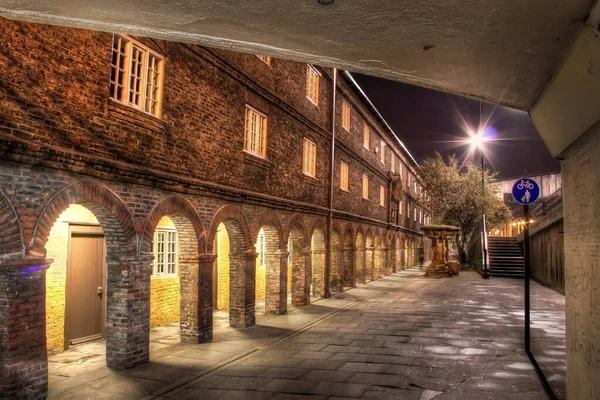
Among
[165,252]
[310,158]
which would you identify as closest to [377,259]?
[310,158]

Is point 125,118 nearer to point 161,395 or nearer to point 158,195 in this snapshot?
point 158,195

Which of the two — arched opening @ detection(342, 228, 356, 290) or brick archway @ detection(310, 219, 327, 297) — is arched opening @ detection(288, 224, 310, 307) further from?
arched opening @ detection(342, 228, 356, 290)

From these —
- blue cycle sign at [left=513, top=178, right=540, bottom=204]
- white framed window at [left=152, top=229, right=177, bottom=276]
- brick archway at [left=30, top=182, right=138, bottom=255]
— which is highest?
blue cycle sign at [left=513, top=178, right=540, bottom=204]

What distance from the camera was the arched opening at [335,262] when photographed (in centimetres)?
1892

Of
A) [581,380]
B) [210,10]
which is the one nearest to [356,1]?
[210,10]

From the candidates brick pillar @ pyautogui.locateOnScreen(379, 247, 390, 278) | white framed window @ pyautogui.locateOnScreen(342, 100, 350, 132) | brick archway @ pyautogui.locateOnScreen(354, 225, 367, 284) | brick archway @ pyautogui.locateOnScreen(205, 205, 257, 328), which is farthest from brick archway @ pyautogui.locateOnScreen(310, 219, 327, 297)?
brick pillar @ pyautogui.locateOnScreen(379, 247, 390, 278)

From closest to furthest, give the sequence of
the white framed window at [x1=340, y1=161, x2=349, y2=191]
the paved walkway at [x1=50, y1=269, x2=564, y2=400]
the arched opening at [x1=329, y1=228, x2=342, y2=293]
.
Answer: the paved walkway at [x1=50, y1=269, x2=564, y2=400] → the arched opening at [x1=329, y1=228, x2=342, y2=293] → the white framed window at [x1=340, y1=161, x2=349, y2=191]

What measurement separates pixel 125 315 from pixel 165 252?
4295 millimetres

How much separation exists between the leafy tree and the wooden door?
100 ft

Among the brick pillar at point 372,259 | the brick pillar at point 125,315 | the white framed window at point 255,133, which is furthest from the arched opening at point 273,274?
the brick pillar at point 372,259

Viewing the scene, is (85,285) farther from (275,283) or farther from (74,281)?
(275,283)

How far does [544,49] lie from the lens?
357 cm

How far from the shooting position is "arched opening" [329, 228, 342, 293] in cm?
1892

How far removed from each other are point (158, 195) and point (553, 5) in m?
7.14
